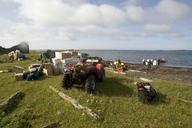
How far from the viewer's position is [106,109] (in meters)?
15.8

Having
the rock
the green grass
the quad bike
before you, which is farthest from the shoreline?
the rock

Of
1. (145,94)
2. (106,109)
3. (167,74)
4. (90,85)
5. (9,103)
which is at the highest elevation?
(90,85)

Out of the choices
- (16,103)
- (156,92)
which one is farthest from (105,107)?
(16,103)

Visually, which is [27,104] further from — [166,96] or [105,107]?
[166,96]

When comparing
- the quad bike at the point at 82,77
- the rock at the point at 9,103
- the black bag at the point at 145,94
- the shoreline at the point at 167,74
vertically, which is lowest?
the shoreline at the point at 167,74

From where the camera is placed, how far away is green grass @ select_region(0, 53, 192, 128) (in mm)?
14391

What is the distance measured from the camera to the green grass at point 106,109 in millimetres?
14391

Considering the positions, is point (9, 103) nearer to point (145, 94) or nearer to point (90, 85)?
point (90, 85)

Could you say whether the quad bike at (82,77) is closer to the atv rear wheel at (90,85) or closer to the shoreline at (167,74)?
the atv rear wheel at (90,85)

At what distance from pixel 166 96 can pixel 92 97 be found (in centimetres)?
495

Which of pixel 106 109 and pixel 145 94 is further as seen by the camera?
pixel 145 94

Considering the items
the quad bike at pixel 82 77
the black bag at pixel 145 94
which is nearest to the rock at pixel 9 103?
the quad bike at pixel 82 77

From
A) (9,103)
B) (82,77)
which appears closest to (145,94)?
(82,77)

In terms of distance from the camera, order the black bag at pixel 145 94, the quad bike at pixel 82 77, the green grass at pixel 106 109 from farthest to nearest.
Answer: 1. the quad bike at pixel 82 77
2. the black bag at pixel 145 94
3. the green grass at pixel 106 109
